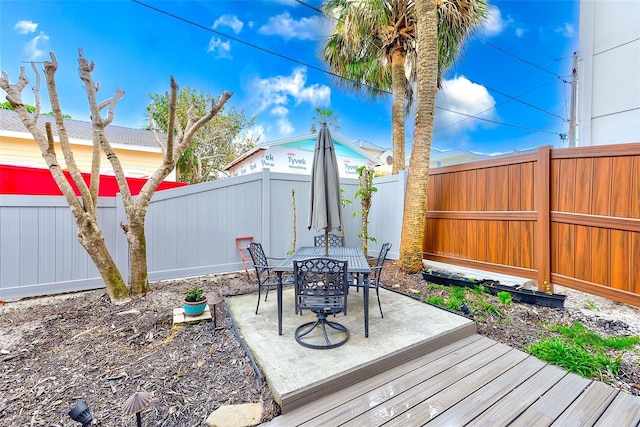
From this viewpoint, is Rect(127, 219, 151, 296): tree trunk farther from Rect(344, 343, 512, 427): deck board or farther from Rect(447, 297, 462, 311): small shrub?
Rect(447, 297, 462, 311): small shrub

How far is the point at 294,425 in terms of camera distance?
187 centimetres

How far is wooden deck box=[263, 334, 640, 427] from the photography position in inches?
75.0

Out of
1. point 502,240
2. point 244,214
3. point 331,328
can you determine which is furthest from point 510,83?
point 331,328

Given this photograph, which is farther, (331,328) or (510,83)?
(510,83)

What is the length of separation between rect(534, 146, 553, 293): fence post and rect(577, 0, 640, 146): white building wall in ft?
5.58

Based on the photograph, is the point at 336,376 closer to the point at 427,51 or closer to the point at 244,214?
the point at 244,214

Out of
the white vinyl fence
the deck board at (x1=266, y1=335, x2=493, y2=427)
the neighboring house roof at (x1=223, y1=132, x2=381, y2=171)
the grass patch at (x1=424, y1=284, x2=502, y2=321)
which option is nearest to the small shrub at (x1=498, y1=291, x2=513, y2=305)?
the grass patch at (x1=424, y1=284, x2=502, y2=321)

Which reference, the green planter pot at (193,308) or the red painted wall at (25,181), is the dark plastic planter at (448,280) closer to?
the green planter pot at (193,308)

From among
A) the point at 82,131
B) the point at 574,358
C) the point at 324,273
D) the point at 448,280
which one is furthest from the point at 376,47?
the point at 82,131

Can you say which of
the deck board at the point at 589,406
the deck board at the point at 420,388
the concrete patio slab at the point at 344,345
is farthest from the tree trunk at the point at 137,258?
the deck board at the point at 589,406

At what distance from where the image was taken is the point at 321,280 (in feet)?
8.89

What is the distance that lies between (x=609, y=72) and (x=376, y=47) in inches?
225

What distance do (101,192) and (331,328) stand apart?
20.2 ft

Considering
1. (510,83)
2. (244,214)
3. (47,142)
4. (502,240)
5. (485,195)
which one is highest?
(510,83)
